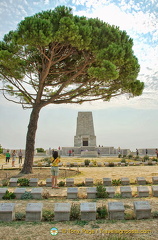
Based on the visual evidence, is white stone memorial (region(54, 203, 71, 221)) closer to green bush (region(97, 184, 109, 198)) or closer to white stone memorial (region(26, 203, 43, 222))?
white stone memorial (region(26, 203, 43, 222))

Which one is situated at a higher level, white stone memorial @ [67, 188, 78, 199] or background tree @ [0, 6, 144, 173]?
background tree @ [0, 6, 144, 173]

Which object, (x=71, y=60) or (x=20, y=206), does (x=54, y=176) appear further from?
(x=71, y=60)

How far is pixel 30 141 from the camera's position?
11.7m

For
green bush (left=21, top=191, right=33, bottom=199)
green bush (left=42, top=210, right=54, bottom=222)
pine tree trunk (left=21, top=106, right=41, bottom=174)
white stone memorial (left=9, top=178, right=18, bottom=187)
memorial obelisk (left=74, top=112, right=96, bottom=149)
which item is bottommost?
green bush (left=42, top=210, right=54, bottom=222)

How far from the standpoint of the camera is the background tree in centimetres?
973

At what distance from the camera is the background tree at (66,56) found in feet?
31.9

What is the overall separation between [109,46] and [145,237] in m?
8.72

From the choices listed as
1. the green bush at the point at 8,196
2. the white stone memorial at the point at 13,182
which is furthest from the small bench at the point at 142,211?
the white stone memorial at the point at 13,182

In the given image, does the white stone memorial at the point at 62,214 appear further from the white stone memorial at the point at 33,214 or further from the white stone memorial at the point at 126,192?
the white stone memorial at the point at 126,192

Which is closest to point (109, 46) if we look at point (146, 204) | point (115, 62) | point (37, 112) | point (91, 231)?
point (115, 62)

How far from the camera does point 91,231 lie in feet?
13.0

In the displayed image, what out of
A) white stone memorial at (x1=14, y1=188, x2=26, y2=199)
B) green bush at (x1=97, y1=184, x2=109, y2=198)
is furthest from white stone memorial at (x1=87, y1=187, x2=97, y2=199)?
white stone memorial at (x1=14, y1=188, x2=26, y2=199)

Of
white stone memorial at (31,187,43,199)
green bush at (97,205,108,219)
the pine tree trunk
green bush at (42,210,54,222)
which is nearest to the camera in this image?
green bush at (42,210,54,222)

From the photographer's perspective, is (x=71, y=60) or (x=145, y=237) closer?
(x=145, y=237)
